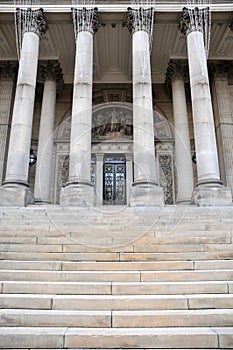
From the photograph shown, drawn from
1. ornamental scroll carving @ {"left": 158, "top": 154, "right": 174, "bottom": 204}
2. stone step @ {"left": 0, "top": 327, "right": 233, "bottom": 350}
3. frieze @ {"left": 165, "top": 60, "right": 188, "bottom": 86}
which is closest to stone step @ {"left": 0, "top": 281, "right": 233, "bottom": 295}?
stone step @ {"left": 0, "top": 327, "right": 233, "bottom": 350}

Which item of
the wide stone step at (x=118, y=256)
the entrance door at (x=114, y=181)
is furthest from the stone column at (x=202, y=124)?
the entrance door at (x=114, y=181)

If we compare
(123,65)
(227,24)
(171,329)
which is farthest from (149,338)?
(123,65)

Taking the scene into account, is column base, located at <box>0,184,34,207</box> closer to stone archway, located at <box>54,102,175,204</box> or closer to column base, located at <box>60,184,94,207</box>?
column base, located at <box>60,184,94,207</box>

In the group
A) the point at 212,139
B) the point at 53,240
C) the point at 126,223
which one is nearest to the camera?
the point at 53,240

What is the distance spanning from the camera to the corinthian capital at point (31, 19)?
14.4 meters

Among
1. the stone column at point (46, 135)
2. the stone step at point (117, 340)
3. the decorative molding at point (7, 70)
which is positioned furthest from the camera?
the decorative molding at point (7, 70)

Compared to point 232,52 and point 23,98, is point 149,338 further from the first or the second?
point 232,52

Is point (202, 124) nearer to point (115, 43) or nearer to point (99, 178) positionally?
point (99, 178)

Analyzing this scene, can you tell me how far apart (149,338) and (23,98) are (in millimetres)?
11935

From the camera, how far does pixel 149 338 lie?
384 cm

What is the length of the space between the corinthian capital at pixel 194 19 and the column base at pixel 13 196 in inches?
434

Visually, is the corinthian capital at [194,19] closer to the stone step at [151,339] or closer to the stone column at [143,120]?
the stone column at [143,120]

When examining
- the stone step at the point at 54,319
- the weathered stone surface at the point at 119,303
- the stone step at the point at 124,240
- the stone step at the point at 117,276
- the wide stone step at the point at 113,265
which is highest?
the stone step at the point at 124,240

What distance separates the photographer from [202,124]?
1316cm
